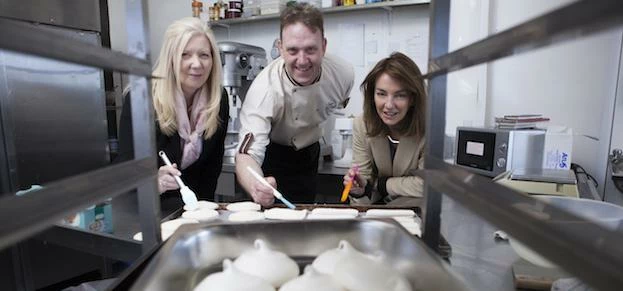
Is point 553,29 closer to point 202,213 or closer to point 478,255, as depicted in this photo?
point 478,255

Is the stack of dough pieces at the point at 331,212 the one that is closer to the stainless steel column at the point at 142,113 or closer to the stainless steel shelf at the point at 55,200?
the stainless steel column at the point at 142,113

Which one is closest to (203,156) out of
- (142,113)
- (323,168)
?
(323,168)

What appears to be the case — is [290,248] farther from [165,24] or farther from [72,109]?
[165,24]

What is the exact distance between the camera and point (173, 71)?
1.76 metres

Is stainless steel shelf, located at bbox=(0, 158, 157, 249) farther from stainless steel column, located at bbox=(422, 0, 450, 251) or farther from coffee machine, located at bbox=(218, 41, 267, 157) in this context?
coffee machine, located at bbox=(218, 41, 267, 157)

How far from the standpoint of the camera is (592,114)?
2.30 meters

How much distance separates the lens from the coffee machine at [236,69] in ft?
8.09

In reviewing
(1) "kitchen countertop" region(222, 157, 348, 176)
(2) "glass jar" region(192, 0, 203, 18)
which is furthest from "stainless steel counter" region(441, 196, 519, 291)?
(2) "glass jar" region(192, 0, 203, 18)

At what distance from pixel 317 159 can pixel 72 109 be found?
1.61m

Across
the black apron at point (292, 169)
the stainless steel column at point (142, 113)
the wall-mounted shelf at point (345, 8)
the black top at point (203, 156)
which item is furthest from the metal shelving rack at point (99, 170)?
the wall-mounted shelf at point (345, 8)

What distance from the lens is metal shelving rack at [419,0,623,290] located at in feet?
0.76

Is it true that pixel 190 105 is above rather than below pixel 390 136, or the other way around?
above

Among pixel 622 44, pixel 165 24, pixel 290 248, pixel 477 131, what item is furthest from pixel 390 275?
pixel 165 24

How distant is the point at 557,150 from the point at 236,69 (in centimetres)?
190
